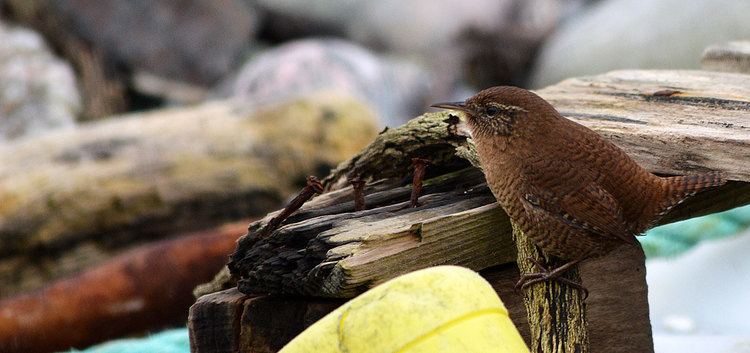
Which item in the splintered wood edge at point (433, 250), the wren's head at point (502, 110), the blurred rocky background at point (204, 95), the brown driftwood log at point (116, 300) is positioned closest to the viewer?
the splintered wood edge at point (433, 250)

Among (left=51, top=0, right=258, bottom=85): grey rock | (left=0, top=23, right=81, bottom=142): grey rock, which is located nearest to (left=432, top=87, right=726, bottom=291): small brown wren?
(left=0, top=23, right=81, bottom=142): grey rock

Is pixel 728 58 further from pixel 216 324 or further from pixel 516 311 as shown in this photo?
pixel 216 324

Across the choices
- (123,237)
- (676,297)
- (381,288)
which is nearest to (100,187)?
(123,237)

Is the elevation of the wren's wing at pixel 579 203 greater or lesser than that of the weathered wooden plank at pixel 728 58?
lesser

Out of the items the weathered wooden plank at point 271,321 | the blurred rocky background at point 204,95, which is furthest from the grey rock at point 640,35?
the weathered wooden plank at point 271,321

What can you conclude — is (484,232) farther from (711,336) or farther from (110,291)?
(110,291)

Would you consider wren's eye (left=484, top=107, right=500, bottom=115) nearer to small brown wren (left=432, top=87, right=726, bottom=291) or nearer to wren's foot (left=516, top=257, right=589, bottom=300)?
small brown wren (left=432, top=87, right=726, bottom=291)

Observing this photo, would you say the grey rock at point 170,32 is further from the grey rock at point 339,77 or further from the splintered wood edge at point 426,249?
the splintered wood edge at point 426,249
